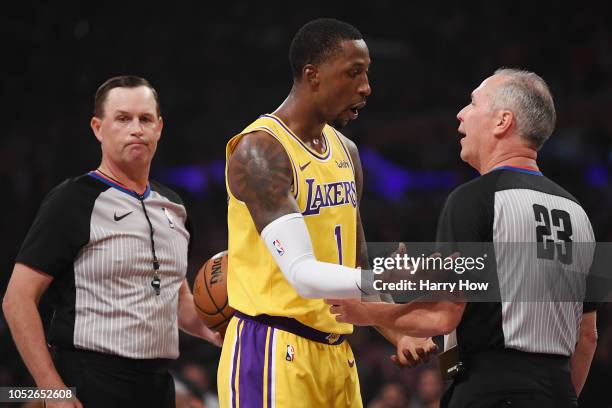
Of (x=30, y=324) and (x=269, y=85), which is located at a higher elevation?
(x=269, y=85)

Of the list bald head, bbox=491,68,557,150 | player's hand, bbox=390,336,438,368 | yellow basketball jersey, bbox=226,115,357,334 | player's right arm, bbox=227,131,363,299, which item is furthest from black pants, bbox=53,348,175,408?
bald head, bbox=491,68,557,150

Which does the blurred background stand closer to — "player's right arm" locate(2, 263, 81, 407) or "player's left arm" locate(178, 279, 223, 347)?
"player's left arm" locate(178, 279, 223, 347)

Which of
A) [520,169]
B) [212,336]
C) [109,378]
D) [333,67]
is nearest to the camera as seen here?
[520,169]

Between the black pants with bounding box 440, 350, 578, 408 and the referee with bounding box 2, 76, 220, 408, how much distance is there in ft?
4.44

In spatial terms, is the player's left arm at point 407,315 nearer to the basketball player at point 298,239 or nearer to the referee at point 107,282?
the basketball player at point 298,239

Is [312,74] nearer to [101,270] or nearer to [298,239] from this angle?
[298,239]

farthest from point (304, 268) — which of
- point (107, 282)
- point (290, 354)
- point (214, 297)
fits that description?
point (107, 282)

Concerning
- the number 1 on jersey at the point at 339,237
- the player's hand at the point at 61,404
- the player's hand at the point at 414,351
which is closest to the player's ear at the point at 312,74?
the number 1 on jersey at the point at 339,237

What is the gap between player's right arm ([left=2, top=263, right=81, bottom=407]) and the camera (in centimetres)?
331

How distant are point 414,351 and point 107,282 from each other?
1.24 meters

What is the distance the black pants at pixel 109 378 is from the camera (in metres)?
3.41

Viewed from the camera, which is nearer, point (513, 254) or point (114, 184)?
point (513, 254)

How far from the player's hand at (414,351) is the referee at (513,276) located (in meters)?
0.28

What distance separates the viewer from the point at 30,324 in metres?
3.34
